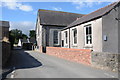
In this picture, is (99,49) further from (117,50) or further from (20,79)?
(20,79)

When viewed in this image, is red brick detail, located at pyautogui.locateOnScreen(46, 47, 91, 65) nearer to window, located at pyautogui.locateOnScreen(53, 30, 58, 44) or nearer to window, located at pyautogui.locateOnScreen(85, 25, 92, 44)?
window, located at pyautogui.locateOnScreen(85, 25, 92, 44)

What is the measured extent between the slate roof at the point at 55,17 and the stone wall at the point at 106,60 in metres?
20.5

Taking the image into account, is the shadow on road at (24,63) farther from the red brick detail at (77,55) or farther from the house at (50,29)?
the house at (50,29)

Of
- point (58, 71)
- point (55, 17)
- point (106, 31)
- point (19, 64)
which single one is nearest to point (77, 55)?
point (106, 31)

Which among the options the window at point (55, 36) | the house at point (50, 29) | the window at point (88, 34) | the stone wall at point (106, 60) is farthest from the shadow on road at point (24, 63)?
the window at point (55, 36)

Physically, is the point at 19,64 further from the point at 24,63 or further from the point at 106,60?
the point at 106,60

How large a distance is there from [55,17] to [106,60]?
80.9 ft

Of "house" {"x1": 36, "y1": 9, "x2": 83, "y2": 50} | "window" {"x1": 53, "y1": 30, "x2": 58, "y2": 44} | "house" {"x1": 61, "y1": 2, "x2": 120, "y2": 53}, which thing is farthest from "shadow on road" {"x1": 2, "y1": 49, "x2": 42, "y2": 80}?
"window" {"x1": 53, "y1": 30, "x2": 58, "y2": 44}

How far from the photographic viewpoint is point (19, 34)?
13775 cm

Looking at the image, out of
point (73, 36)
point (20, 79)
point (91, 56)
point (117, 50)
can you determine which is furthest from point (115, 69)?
point (73, 36)

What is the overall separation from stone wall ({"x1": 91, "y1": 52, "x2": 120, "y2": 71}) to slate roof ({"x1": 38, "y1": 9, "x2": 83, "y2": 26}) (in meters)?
20.5

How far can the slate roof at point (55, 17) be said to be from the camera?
3055 cm

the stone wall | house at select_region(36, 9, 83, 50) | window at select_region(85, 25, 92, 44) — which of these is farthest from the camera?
house at select_region(36, 9, 83, 50)

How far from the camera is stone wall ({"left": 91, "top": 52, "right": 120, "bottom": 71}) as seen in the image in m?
8.98
